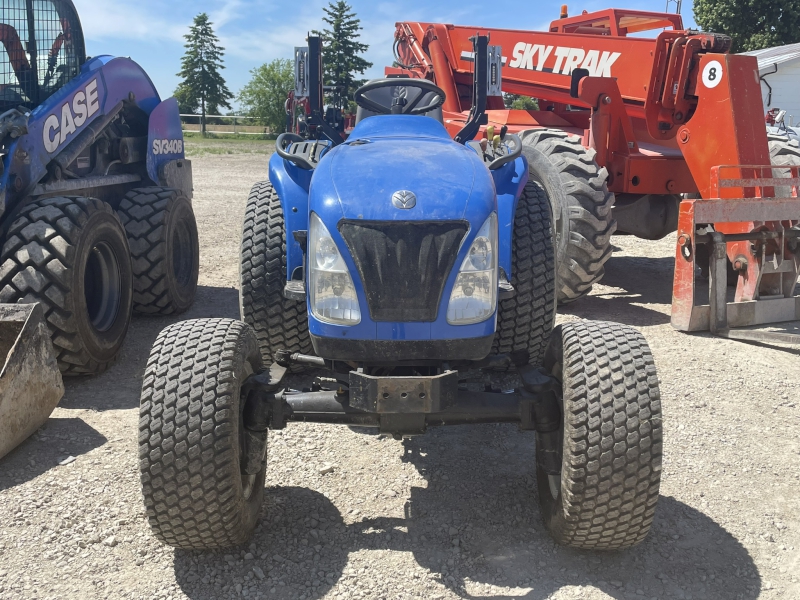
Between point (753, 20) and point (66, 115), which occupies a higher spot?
point (753, 20)

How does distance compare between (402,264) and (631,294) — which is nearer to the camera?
(402,264)

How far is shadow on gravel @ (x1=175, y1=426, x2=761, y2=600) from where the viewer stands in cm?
279

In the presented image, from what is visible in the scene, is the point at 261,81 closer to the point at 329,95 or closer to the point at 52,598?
the point at 329,95

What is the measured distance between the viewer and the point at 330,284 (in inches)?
112

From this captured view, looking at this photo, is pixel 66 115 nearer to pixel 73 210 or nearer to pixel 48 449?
pixel 73 210

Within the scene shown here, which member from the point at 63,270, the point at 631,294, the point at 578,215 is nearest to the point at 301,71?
the point at 63,270

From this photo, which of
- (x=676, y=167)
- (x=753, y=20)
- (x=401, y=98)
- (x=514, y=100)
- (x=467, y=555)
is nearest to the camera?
(x=467, y=555)

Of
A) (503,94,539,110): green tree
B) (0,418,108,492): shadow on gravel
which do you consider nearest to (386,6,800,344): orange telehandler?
(503,94,539,110): green tree

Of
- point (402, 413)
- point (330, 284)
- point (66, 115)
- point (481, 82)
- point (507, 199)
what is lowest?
point (402, 413)

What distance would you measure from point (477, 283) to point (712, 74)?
13.7 ft

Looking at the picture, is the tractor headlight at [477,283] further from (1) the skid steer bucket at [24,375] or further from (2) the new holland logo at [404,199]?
(1) the skid steer bucket at [24,375]

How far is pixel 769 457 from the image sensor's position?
3.87 meters

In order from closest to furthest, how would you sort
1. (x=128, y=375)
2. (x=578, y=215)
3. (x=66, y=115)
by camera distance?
(x=128, y=375)
(x=66, y=115)
(x=578, y=215)

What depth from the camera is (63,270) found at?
4.48 meters
